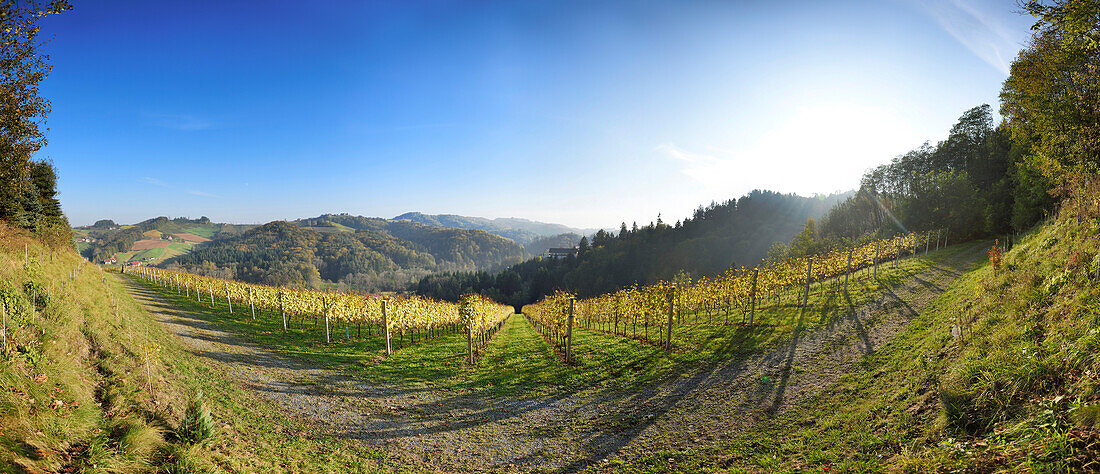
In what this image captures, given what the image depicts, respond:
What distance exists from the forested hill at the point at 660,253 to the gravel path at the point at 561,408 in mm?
89369

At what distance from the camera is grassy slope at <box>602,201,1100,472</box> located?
4.58m

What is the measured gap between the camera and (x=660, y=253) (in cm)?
11931

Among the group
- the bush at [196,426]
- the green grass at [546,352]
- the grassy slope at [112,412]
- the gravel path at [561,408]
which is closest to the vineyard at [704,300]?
the green grass at [546,352]

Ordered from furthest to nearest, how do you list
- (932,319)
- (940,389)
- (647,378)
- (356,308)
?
(356,308) < (647,378) < (932,319) < (940,389)

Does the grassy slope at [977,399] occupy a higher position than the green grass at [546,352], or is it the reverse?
the grassy slope at [977,399]

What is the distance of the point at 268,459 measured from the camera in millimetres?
7527

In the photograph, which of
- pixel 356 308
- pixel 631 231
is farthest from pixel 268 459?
pixel 631 231

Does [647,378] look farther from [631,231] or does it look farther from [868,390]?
[631,231]

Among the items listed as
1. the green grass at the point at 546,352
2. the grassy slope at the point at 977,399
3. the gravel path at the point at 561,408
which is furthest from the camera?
the green grass at the point at 546,352

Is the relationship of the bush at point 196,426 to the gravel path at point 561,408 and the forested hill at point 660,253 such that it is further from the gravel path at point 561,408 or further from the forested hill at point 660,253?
the forested hill at point 660,253

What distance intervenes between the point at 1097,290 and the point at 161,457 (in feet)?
61.3

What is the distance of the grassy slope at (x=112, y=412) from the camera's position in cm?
555

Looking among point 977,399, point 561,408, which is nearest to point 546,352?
point 561,408

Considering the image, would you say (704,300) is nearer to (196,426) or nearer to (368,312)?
(368,312)
